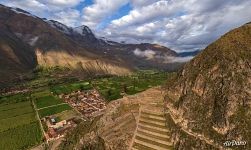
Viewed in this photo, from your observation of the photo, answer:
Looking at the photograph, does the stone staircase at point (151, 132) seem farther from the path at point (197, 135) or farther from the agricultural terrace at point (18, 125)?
the agricultural terrace at point (18, 125)

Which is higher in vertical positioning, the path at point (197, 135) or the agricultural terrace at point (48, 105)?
the path at point (197, 135)

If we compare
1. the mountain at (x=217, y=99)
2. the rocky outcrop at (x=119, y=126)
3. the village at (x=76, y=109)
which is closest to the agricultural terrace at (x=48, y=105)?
the village at (x=76, y=109)

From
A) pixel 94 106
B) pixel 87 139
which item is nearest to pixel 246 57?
pixel 87 139

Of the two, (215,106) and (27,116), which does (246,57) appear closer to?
(215,106)

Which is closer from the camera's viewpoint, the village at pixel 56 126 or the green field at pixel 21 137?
the green field at pixel 21 137

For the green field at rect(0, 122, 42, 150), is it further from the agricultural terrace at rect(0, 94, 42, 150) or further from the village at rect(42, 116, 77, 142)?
the village at rect(42, 116, 77, 142)

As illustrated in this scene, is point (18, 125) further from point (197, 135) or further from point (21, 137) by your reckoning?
point (197, 135)

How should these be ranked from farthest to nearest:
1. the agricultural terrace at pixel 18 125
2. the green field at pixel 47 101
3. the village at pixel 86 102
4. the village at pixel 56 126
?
the green field at pixel 47 101 < the village at pixel 86 102 < the village at pixel 56 126 < the agricultural terrace at pixel 18 125
